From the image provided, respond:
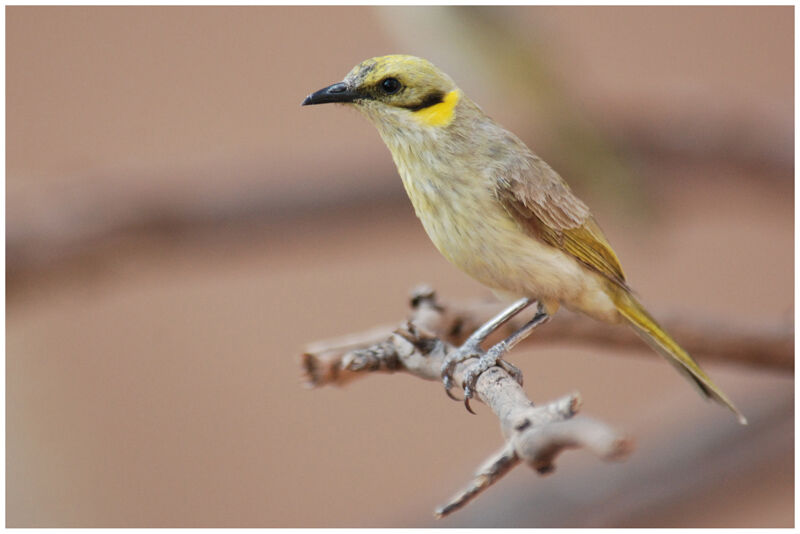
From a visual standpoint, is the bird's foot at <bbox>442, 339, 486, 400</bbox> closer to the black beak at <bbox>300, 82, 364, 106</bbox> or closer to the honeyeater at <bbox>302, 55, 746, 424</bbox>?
the honeyeater at <bbox>302, 55, 746, 424</bbox>

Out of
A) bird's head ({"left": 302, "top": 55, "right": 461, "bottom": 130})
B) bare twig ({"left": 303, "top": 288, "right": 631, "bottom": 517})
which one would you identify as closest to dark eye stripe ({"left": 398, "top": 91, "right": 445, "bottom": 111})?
bird's head ({"left": 302, "top": 55, "right": 461, "bottom": 130})

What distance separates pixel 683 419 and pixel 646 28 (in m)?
0.86

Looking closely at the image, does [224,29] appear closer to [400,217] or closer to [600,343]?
[400,217]

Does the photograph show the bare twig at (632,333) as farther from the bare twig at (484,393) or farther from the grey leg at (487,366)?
the grey leg at (487,366)

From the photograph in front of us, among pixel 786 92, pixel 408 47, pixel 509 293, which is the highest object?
pixel 786 92

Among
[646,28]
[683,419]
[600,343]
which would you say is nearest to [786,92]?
[646,28]

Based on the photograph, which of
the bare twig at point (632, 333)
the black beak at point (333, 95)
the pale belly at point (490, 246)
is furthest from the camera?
the bare twig at point (632, 333)

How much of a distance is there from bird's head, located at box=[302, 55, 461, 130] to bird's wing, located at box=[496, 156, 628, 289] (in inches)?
3.6

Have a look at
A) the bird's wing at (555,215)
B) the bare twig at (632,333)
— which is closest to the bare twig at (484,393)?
the bare twig at (632,333)

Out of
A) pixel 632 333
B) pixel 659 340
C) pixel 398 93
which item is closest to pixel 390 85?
pixel 398 93

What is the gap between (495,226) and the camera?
77 centimetres

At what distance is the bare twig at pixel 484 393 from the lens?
423 millimetres

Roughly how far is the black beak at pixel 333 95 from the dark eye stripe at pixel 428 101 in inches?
2.0

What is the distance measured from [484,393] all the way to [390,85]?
9.7 inches
